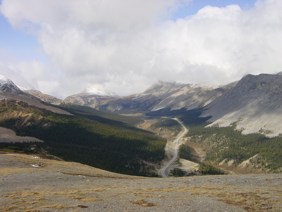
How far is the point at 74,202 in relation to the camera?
44.7 meters

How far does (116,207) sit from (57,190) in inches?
597

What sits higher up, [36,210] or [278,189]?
[278,189]

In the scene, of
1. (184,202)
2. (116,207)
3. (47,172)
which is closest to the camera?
(116,207)

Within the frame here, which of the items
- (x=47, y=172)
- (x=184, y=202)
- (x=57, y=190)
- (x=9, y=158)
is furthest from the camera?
(x=9, y=158)

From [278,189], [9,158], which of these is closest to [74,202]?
[278,189]

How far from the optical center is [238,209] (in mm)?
43719

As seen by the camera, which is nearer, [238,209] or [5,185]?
[238,209]

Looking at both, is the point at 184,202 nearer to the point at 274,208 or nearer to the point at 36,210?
the point at 274,208

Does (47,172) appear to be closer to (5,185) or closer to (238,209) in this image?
(5,185)

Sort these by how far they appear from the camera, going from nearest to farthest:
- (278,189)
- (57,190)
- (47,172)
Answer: (57,190) < (278,189) < (47,172)

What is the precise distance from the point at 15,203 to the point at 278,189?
122ft

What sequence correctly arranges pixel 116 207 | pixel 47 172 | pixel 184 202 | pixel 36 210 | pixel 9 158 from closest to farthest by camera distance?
1. pixel 36 210
2. pixel 116 207
3. pixel 184 202
4. pixel 47 172
5. pixel 9 158

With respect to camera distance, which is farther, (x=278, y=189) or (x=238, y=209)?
(x=278, y=189)

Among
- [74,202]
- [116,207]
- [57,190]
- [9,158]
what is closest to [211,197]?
[116,207]
